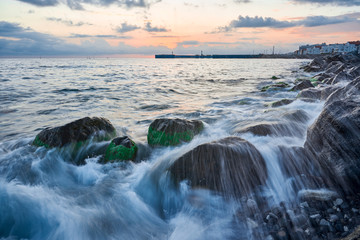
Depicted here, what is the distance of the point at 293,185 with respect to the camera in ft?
12.5

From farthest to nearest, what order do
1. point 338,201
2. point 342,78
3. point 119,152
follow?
point 342,78 < point 119,152 < point 338,201

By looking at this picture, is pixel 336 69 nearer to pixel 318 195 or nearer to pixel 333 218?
pixel 318 195

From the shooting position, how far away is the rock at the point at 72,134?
18.5ft

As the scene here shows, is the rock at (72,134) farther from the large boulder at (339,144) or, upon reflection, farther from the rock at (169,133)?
the large boulder at (339,144)

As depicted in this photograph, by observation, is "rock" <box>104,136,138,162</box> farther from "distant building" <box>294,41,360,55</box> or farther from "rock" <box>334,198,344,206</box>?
"distant building" <box>294,41,360,55</box>

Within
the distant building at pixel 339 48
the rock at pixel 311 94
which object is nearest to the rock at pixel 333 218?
the rock at pixel 311 94

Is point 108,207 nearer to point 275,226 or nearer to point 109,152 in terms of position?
point 109,152

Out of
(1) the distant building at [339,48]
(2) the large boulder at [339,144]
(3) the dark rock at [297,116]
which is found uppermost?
(1) the distant building at [339,48]

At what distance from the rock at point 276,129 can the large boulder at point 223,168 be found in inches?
62.1

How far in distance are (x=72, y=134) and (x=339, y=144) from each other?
18.7ft

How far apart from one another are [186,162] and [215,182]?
1.98ft

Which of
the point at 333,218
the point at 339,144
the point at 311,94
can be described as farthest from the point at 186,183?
the point at 311,94

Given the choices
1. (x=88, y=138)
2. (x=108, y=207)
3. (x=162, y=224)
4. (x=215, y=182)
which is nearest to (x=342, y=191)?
(x=215, y=182)

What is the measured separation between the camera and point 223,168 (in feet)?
12.6
